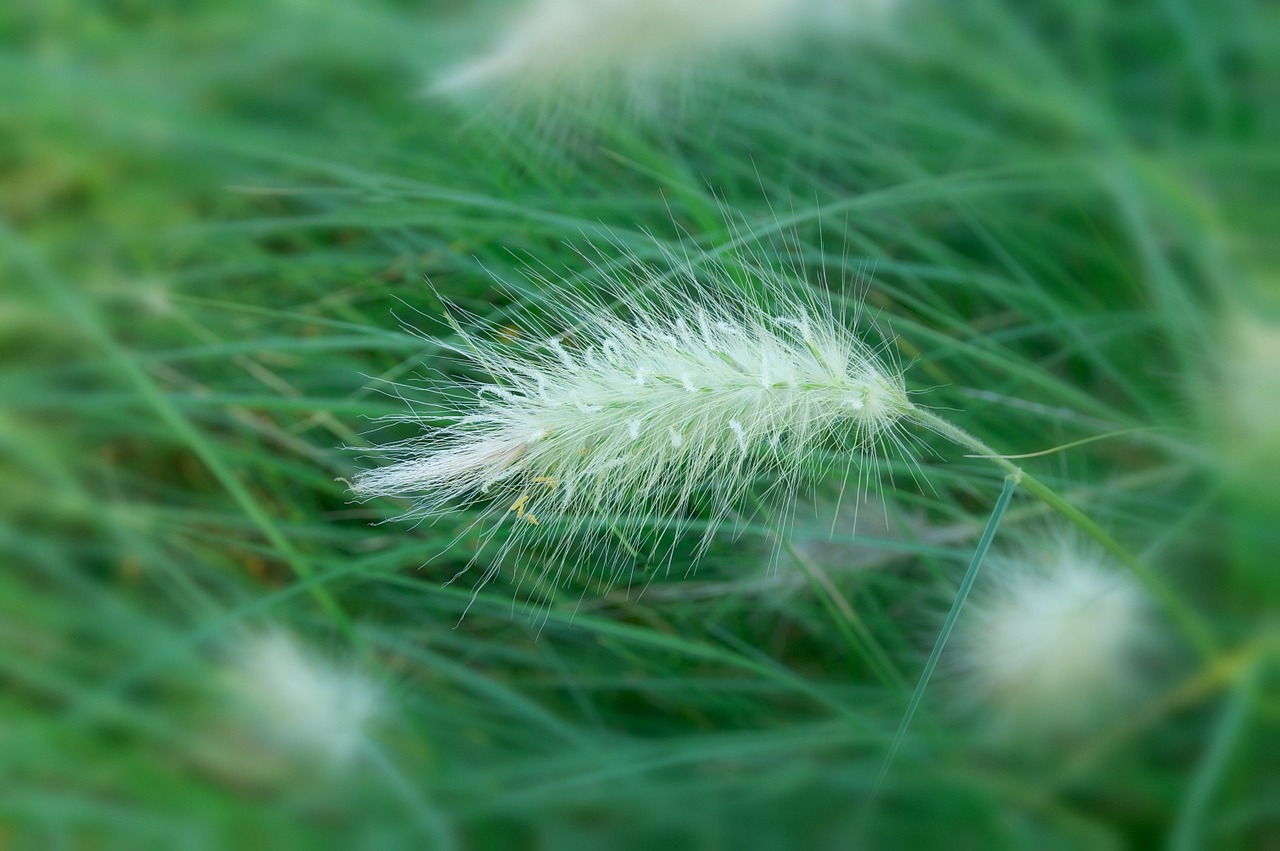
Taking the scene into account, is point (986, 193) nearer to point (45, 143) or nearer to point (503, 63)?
point (503, 63)

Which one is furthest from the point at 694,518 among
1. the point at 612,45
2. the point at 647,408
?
the point at 612,45

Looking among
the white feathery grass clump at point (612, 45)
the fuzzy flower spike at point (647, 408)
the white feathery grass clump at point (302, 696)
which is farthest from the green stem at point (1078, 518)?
the white feathery grass clump at point (302, 696)

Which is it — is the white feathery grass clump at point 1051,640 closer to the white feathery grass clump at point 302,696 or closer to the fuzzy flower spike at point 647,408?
the fuzzy flower spike at point 647,408

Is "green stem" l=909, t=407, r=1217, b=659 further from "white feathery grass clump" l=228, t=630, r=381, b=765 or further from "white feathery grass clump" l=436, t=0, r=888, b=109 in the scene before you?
"white feathery grass clump" l=228, t=630, r=381, b=765

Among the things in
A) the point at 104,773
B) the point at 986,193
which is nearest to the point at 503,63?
the point at 986,193

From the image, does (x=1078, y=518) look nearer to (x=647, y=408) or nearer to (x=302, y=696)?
(x=647, y=408)

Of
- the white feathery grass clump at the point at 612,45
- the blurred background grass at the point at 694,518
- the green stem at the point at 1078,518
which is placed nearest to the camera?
the green stem at the point at 1078,518
